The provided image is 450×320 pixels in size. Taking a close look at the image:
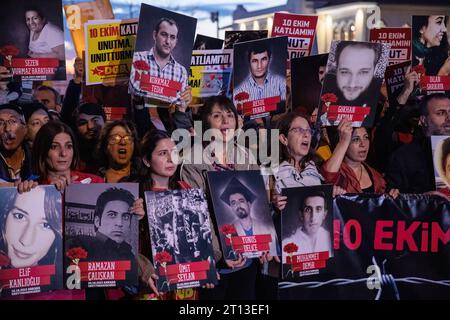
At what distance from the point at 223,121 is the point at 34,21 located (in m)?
1.27

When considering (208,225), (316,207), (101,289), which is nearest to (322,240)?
(316,207)

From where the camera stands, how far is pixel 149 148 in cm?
483

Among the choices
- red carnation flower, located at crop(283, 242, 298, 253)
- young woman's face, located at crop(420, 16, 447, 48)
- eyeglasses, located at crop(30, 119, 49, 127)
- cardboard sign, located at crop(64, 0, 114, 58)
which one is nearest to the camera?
eyeglasses, located at crop(30, 119, 49, 127)

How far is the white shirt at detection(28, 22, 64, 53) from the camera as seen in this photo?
5145mm

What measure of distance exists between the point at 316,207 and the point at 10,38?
209 cm

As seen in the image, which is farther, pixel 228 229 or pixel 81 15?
pixel 81 15

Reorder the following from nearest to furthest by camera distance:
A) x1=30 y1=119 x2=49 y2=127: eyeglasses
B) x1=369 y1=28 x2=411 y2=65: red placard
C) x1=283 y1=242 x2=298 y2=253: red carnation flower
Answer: x1=30 y1=119 x2=49 y2=127: eyeglasses, x1=283 y1=242 x2=298 y2=253: red carnation flower, x1=369 y1=28 x2=411 y2=65: red placard

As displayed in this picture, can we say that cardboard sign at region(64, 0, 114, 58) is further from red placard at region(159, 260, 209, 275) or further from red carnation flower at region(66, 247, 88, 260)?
red placard at region(159, 260, 209, 275)

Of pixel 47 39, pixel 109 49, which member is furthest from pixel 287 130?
pixel 47 39

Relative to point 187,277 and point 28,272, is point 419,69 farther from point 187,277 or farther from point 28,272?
point 28,272

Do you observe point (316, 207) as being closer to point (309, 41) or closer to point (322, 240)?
point (322, 240)

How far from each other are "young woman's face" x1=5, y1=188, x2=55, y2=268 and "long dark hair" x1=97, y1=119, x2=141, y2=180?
1.40 feet

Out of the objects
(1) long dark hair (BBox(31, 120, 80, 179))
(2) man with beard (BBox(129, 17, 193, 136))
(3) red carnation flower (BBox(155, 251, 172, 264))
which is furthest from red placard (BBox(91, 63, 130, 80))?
(3) red carnation flower (BBox(155, 251, 172, 264))

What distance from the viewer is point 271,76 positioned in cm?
544
